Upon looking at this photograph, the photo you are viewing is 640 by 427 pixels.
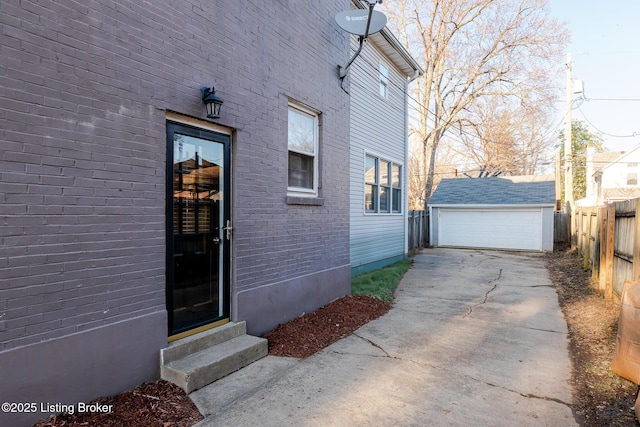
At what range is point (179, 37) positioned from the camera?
3799 millimetres

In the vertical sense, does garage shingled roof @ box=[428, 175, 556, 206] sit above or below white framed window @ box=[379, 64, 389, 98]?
below

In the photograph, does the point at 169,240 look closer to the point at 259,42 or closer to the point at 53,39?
the point at 53,39

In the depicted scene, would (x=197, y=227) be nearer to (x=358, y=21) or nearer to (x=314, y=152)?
(x=314, y=152)

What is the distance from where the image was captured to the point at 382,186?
10938mm

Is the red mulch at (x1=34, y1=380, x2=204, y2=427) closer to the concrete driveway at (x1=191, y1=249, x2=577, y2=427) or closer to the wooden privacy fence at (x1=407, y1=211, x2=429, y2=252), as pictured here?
the concrete driveway at (x1=191, y1=249, x2=577, y2=427)

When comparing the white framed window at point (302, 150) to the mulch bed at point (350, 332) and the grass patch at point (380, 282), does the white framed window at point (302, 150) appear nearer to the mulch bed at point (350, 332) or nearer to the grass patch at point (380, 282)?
Answer: the mulch bed at point (350, 332)

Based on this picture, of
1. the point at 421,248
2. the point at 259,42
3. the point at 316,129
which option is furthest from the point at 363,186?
the point at 421,248

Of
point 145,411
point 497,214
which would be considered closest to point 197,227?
point 145,411

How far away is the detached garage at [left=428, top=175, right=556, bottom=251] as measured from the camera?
16328 mm

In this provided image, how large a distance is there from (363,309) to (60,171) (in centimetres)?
460

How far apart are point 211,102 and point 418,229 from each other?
14635 millimetres

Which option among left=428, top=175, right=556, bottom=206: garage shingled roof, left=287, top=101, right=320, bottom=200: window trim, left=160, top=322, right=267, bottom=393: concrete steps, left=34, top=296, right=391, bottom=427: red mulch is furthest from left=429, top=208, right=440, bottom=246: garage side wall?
left=160, top=322, right=267, bottom=393: concrete steps

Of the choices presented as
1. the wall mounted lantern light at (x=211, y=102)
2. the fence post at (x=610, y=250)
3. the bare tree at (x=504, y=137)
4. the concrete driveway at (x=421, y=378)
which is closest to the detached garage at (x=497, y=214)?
the bare tree at (x=504, y=137)

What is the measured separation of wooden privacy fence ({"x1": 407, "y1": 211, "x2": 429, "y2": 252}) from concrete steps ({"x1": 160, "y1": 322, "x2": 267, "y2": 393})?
1227 centimetres
